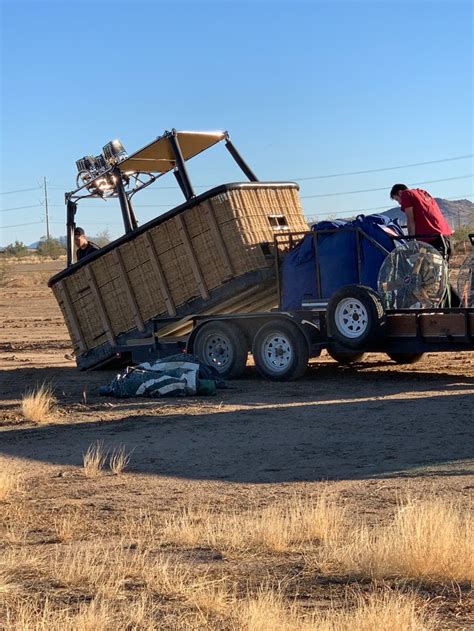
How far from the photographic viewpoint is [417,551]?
283 inches

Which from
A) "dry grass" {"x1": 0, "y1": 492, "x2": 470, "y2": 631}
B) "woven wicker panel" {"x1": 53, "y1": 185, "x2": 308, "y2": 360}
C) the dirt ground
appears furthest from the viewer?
"woven wicker panel" {"x1": 53, "y1": 185, "x2": 308, "y2": 360}

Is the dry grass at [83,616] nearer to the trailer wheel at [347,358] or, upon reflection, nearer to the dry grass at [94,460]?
the dry grass at [94,460]

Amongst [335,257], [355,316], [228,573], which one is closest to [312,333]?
[355,316]

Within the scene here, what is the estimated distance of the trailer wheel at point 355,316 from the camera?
53.0 feet

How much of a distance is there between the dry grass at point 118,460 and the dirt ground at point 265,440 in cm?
10

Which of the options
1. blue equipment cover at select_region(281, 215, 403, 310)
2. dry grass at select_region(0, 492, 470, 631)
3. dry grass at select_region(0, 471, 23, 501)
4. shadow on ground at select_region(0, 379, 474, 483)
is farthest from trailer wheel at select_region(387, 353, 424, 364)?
dry grass at select_region(0, 492, 470, 631)

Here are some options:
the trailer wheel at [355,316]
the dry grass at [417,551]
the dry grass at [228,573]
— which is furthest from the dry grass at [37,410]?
the dry grass at [417,551]

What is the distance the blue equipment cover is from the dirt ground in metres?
1.38

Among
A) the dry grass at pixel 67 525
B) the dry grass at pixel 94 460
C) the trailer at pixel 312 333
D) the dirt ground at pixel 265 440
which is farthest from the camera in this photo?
the trailer at pixel 312 333

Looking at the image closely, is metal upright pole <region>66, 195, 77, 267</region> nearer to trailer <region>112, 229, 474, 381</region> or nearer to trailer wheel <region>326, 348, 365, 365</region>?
trailer <region>112, 229, 474, 381</region>

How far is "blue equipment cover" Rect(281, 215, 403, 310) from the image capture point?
16781 mm

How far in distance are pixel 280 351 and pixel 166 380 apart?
1990 millimetres

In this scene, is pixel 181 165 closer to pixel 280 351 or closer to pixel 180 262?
pixel 180 262

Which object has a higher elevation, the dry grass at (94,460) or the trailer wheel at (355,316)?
the trailer wheel at (355,316)
